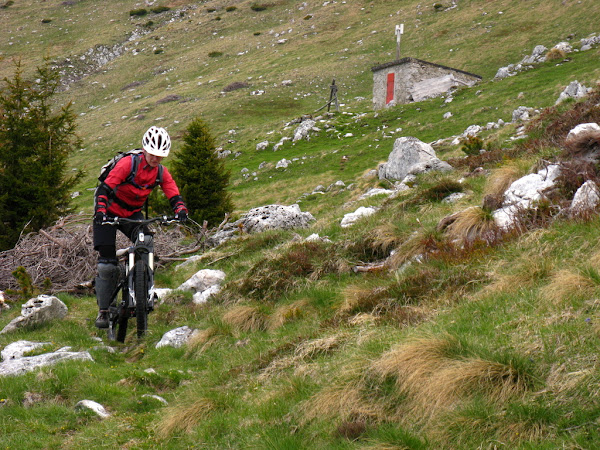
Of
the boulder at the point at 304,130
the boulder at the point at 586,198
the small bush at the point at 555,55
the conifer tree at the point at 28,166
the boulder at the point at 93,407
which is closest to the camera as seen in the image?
the boulder at the point at 93,407

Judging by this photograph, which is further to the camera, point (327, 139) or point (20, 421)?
point (327, 139)

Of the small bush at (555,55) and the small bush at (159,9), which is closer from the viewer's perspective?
the small bush at (555,55)

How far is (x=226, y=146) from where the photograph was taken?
139ft

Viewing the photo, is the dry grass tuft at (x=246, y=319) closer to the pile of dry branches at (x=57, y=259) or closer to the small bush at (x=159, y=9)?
the pile of dry branches at (x=57, y=259)

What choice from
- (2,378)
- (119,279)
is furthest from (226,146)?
(2,378)

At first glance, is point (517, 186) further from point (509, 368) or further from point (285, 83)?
point (285, 83)

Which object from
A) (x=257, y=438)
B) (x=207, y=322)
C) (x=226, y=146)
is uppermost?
(x=257, y=438)

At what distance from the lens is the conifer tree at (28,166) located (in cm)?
1761

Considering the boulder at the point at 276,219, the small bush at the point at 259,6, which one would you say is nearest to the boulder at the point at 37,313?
the boulder at the point at 276,219

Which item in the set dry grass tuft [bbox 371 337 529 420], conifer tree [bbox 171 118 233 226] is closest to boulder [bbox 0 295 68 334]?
dry grass tuft [bbox 371 337 529 420]

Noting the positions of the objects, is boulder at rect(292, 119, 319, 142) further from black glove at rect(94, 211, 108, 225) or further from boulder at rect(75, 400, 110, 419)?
boulder at rect(75, 400, 110, 419)

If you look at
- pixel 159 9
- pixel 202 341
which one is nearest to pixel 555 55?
pixel 202 341

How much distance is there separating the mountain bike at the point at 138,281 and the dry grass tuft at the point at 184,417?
3306 millimetres

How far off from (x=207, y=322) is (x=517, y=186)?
5.28 m
